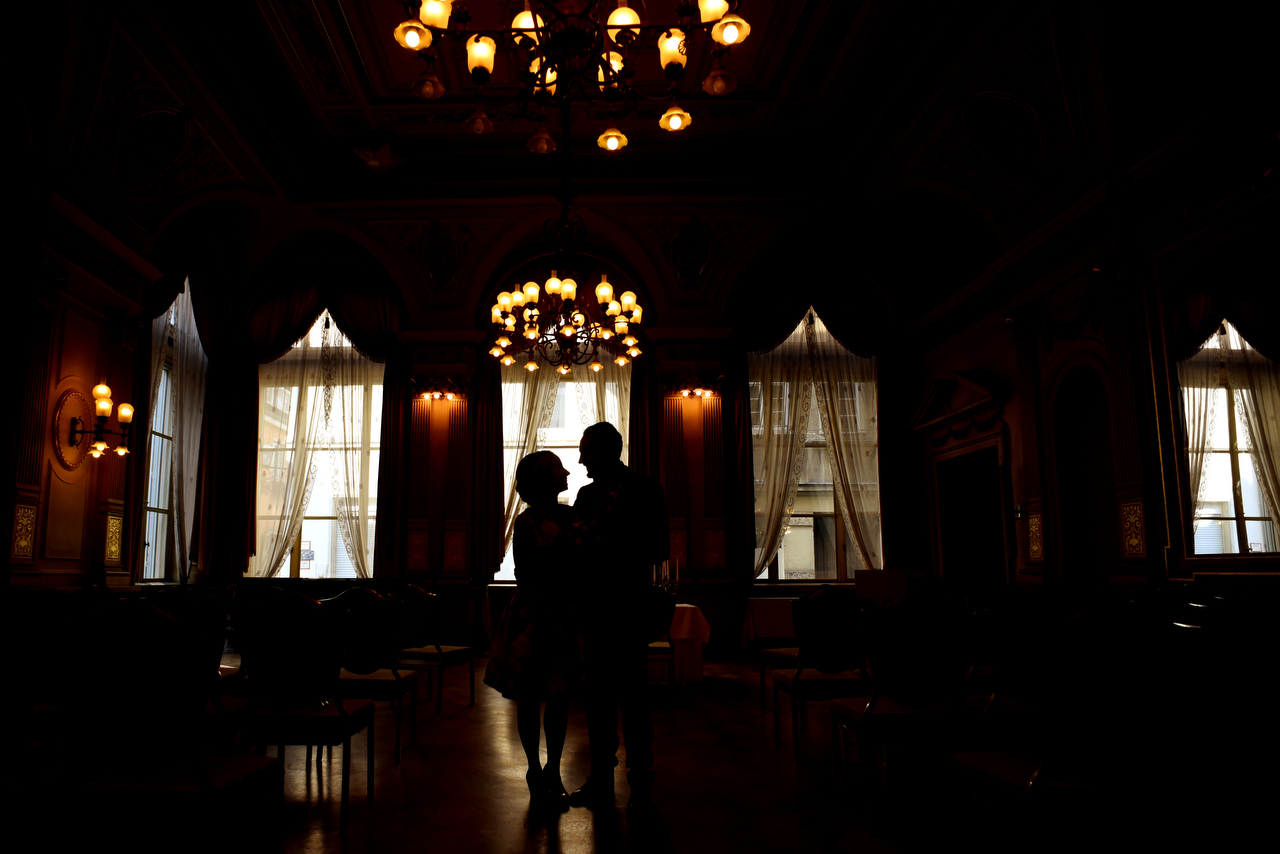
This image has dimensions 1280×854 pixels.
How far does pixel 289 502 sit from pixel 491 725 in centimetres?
552

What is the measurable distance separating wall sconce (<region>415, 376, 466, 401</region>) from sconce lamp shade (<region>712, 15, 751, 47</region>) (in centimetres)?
586

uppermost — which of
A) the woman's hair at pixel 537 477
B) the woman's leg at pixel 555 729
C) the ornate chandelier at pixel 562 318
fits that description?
the ornate chandelier at pixel 562 318

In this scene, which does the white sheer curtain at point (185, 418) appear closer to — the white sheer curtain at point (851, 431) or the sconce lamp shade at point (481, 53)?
the sconce lamp shade at point (481, 53)

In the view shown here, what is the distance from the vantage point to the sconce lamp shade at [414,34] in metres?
3.97

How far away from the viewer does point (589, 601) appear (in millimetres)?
2826

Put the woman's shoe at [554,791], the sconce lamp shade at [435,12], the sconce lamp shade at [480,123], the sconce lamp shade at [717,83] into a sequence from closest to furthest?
the woman's shoe at [554,791] → the sconce lamp shade at [435,12] → the sconce lamp shade at [717,83] → the sconce lamp shade at [480,123]

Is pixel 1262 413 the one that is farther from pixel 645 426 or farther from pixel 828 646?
pixel 645 426

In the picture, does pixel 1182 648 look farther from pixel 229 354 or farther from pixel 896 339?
pixel 229 354

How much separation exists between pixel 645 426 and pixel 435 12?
19.2 feet

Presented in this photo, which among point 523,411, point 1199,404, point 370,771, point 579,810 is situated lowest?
point 579,810

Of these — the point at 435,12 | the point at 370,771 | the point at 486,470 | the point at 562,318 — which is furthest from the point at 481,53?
the point at 486,470

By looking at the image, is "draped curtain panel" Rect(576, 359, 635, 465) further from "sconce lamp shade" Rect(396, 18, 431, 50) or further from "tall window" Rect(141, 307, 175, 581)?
"sconce lamp shade" Rect(396, 18, 431, 50)

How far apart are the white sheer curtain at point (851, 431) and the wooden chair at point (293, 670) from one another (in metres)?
7.20

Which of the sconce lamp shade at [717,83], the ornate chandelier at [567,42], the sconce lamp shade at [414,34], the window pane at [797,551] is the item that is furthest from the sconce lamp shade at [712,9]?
the window pane at [797,551]
